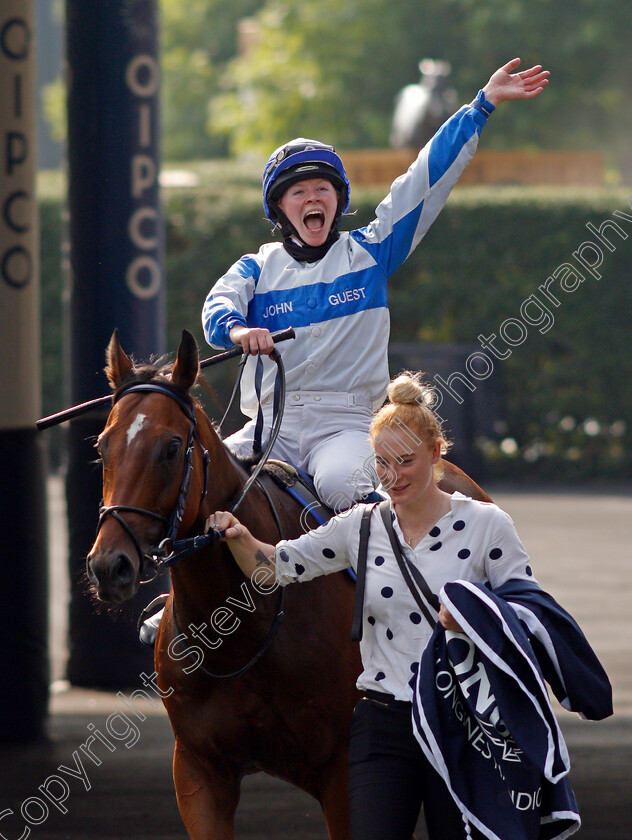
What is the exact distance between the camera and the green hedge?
16.2 m

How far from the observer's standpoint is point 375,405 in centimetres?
441

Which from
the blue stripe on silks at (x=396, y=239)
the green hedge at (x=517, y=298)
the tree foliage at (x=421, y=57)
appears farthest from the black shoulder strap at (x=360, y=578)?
the tree foliage at (x=421, y=57)

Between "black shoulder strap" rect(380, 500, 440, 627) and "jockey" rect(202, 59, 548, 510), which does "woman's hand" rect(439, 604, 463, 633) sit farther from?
"jockey" rect(202, 59, 548, 510)

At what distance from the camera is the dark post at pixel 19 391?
644cm

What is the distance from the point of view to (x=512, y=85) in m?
4.34

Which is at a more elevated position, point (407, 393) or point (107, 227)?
point (107, 227)

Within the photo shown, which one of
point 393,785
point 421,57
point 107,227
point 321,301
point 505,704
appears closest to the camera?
point 505,704

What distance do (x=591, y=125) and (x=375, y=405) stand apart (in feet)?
92.1

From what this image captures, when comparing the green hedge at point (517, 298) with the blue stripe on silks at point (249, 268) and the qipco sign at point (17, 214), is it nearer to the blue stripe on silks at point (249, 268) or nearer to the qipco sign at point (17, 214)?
the qipco sign at point (17, 214)

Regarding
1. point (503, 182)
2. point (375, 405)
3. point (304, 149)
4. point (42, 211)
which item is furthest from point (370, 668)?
point (503, 182)

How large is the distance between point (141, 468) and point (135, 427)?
12cm

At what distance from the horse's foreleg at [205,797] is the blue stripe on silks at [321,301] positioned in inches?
54.8

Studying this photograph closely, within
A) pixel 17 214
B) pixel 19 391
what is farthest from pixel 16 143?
pixel 19 391

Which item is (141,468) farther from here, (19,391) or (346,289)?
(19,391)
